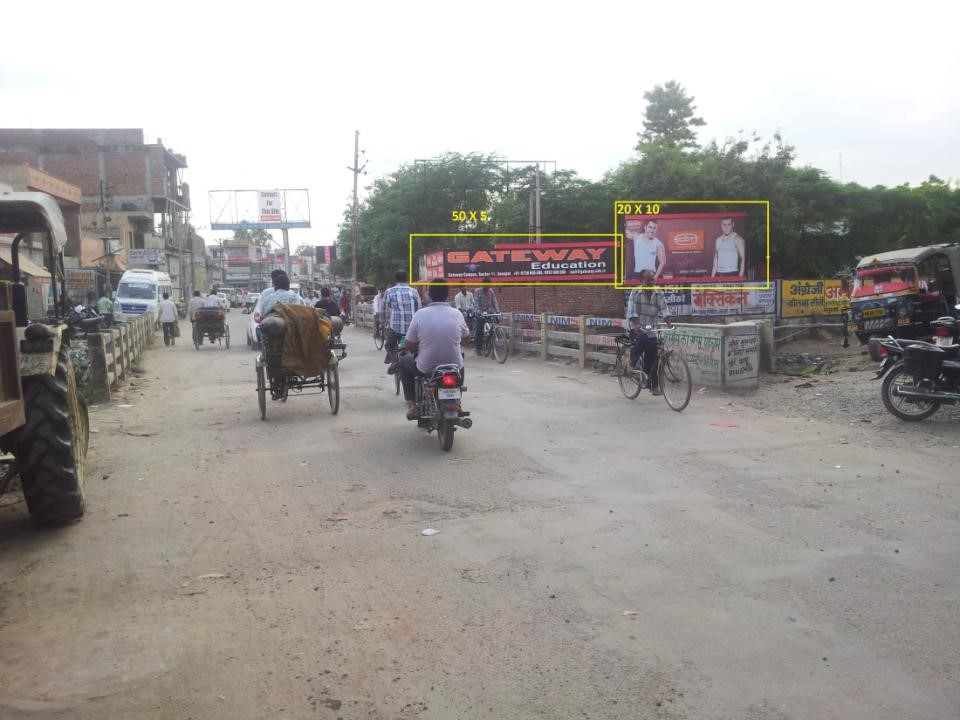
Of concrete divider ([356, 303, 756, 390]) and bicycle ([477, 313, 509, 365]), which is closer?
concrete divider ([356, 303, 756, 390])

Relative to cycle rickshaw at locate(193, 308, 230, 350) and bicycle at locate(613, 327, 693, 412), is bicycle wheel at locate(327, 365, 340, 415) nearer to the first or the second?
bicycle at locate(613, 327, 693, 412)

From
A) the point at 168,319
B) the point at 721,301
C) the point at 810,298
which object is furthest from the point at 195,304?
the point at 810,298

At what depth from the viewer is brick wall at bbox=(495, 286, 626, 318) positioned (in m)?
26.2

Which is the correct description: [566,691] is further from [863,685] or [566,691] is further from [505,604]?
[863,685]

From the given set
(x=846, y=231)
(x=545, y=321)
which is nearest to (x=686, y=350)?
(x=545, y=321)

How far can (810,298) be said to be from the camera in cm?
2234

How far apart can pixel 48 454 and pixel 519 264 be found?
21.8 meters

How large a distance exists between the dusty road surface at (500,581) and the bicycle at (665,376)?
5.22 feet

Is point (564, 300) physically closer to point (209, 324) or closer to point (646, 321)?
point (209, 324)

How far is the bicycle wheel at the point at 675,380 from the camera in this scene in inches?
399

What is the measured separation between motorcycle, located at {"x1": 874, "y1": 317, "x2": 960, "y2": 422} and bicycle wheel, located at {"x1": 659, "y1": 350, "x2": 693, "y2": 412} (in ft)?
7.31

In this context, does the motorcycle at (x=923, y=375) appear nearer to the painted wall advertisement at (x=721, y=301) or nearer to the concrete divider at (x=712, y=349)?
the concrete divider at (x=712, y=349)

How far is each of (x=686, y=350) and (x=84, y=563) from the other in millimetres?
9729

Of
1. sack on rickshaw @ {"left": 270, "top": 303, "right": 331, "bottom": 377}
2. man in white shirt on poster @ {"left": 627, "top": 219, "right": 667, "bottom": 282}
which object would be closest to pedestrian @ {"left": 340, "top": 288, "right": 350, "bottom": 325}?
man in white shirt on poster @ {"left": 627, "top": 219, "right": 667, "bottom": 282}
